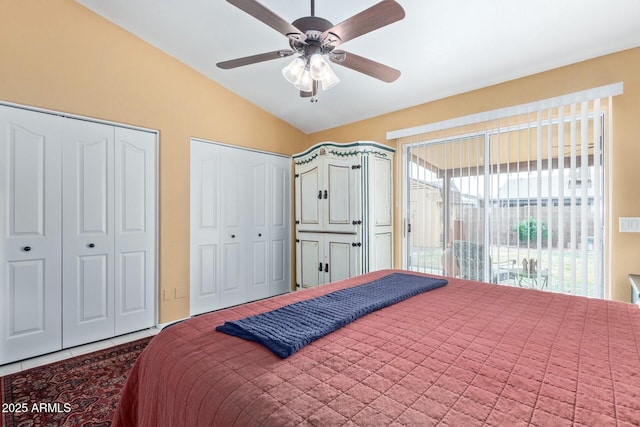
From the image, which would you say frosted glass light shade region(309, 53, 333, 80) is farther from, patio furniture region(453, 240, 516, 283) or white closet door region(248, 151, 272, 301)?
white closet door region(248, 151, 272, 301)

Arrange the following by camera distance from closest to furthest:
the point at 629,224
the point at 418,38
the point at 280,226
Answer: the point at 629,224, the point at 418,38, the point at 280,226

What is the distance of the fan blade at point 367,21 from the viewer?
1.36m

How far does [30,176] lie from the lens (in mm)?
2398

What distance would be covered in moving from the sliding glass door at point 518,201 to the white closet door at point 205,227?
7.40 ft

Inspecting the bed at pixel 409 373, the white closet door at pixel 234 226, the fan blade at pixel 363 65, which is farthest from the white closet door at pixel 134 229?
the fan blade at pixel 363 65

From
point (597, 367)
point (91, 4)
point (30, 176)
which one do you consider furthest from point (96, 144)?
point (597, 367)

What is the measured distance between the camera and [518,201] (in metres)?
2.66

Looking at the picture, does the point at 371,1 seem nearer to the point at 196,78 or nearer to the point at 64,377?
the point at 196,78

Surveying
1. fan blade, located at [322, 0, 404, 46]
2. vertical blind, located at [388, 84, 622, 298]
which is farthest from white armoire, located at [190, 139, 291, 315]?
fan blade, located at [322, 0, 404, 46]

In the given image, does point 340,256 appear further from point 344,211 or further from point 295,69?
point 295,69

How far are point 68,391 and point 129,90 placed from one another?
8.11ft

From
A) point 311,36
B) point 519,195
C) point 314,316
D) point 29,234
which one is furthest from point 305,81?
point 29,234

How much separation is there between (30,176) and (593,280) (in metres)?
4.44

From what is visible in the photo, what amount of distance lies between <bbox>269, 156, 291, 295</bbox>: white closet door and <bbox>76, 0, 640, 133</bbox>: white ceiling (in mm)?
1094
